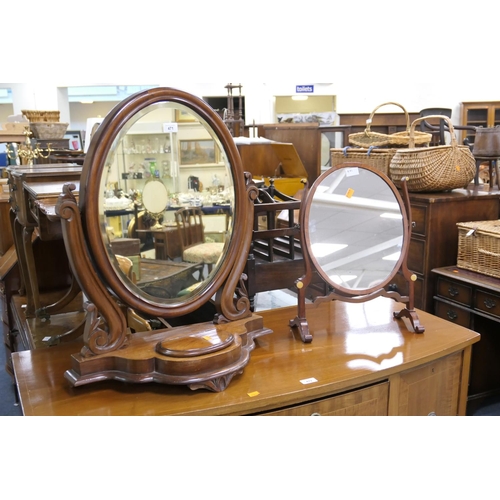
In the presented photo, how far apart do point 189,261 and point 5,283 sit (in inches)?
62.7

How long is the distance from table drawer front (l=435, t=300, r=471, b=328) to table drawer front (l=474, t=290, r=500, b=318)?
79mm

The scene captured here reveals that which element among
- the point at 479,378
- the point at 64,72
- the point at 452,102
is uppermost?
the point at 452,102

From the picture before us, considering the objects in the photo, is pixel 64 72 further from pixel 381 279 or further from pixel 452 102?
pixel 452 102

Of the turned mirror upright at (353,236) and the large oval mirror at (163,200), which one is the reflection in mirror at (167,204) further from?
the turned mirror upright at (353,236)

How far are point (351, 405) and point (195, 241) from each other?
0.49 meters

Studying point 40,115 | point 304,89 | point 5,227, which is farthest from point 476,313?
point 304,89

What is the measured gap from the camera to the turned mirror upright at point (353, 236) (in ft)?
4.58

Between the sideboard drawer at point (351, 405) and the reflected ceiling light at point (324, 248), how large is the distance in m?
0.36

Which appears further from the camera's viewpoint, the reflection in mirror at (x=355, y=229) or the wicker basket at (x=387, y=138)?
the wicker basket at (x=387, y=138)

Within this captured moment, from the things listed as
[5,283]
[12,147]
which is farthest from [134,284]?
[12,147]

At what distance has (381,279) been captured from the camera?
1463 millimetres

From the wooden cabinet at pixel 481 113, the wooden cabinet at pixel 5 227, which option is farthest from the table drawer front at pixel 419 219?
the wooden cabinet at pixel 481 113

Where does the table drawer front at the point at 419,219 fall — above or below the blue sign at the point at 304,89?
below

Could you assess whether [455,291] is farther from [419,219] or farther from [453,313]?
[419,219]
